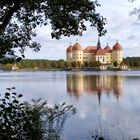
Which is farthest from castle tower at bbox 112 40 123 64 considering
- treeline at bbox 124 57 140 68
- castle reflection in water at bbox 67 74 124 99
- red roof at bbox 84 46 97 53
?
castle reflection in water at bbox 67 74 124 99

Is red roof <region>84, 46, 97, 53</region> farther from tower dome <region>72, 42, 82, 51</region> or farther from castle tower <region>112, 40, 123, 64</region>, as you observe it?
castle tower <region>112, 40, 123, 64</region>

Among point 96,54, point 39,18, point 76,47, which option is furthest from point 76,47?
point 39,18

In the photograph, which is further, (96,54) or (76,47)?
(76,47)

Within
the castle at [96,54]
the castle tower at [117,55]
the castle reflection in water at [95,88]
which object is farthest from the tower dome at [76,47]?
the castle reflection in water at [95,88]

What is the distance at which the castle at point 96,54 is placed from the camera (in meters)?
170

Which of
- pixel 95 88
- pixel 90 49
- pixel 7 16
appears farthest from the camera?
pixel 90 49

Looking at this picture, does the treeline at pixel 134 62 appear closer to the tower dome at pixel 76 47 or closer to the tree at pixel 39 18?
the tower dome at pixel 76 47

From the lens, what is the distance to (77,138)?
11914 mm

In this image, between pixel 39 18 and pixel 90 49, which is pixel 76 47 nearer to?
pixel 90 49

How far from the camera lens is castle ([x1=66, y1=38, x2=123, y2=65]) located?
557 ft

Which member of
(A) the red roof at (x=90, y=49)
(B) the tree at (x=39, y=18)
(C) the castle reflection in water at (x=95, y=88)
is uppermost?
(A) the red roof at (x=90, y=49)

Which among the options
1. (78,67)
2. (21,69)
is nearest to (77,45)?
(78,67)

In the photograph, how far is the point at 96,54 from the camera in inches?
6688

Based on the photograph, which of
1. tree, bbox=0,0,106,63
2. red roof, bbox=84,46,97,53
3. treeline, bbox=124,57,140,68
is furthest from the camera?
red roof, bbox=84,46,97,53
